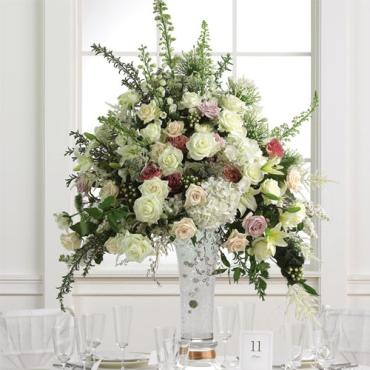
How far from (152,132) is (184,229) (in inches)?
11.1

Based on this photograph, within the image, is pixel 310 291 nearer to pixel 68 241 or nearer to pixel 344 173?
pixel 68 241

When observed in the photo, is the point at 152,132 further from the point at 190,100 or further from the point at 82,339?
→ the point at 82,339

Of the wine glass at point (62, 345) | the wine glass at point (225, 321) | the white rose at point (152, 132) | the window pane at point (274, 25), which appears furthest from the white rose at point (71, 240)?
the window pane at point (274, 25)

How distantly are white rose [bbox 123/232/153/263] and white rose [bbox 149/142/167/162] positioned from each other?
0.71 feet

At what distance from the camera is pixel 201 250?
2.72 meters

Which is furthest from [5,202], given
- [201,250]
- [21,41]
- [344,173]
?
→ [201,250]

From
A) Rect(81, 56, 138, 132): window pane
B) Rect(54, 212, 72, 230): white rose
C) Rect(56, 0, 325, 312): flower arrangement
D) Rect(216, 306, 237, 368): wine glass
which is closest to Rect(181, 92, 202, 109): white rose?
Rect(56, 0, 325, 312): flower arrangement

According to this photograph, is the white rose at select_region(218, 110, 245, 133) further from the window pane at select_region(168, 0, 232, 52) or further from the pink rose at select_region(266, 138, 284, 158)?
the window pane at select_region(168, 0, 232, 52)

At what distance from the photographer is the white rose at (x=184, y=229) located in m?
2.53

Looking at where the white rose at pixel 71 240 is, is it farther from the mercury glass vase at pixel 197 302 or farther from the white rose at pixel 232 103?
the white rose at pixel 232 103

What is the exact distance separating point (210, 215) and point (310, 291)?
13.8 inches

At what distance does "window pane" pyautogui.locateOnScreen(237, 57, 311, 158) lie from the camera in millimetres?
4551

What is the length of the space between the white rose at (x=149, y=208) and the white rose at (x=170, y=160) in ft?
0.29

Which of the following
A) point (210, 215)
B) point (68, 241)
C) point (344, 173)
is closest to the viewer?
point (210, 215)
